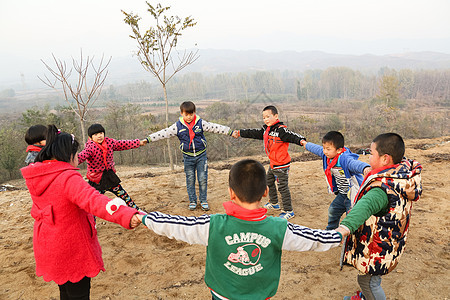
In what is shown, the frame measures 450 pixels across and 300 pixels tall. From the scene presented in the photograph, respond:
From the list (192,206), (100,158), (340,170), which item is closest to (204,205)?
(192,206)

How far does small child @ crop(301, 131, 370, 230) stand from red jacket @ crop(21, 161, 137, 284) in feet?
7.54

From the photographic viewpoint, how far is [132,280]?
10.6 feet

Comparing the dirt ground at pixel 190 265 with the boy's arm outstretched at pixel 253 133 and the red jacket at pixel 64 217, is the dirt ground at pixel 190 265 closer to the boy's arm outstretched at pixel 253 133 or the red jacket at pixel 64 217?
the red jacket at pixel 64 217

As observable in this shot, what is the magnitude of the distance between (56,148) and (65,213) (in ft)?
1.50

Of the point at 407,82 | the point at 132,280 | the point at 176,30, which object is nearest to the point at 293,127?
the point at 176,30

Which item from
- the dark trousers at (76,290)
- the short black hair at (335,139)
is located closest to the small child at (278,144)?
the short black hair at (335,139)

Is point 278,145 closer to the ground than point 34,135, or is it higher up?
closer to the ground

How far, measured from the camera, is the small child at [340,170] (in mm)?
2992

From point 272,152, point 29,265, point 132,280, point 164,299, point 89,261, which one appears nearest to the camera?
point 89,261

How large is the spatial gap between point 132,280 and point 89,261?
141 centimetres

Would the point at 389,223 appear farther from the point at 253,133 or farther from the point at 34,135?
the point at 34,135

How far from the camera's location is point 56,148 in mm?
1888

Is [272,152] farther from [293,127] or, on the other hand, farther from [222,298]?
[293,127]

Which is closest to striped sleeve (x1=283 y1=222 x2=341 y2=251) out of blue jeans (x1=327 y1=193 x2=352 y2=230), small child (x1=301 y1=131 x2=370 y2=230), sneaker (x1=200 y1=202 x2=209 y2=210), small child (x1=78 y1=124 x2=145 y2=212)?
small child (x1=301 y1=131 x2=370 y2=230)
